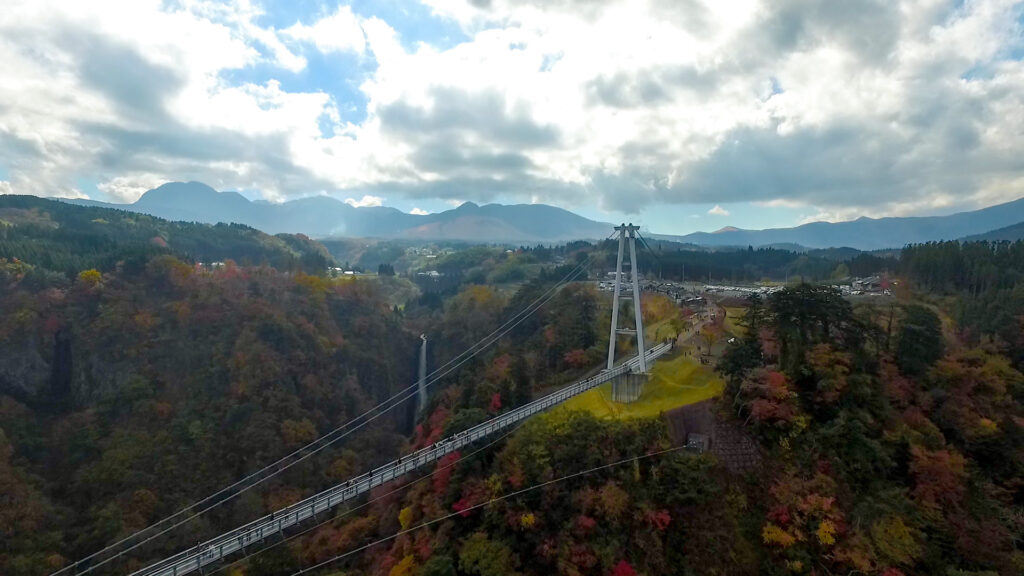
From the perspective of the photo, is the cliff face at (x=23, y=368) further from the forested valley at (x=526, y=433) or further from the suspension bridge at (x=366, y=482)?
the suspension bridge at (x=366, y=482)

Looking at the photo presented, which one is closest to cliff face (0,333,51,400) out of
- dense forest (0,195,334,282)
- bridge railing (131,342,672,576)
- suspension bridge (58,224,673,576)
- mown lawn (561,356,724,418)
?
dense forest (0,195,334,282)

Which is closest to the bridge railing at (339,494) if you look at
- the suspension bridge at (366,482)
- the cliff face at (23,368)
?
the suspension bridge at (366,482)

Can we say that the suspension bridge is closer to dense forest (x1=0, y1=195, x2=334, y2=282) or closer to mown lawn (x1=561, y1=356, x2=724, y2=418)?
mown lawn (x1=561, y1=356, x2=724, y2=418)

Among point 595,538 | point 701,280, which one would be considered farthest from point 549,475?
point 701,280

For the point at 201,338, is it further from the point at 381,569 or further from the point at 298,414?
the point at 381,569

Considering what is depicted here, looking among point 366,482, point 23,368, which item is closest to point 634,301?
point 366,482

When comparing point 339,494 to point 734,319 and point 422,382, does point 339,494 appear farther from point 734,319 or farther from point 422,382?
point 422,382

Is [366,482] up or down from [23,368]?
down
